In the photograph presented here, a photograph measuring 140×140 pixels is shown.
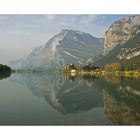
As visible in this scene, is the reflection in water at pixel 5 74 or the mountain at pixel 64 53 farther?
the reflection in water at pixel 5 74

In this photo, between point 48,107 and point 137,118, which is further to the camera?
point 48,107

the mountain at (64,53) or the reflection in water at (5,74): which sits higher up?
the mountain at (64,53)

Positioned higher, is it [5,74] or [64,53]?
[64,53]

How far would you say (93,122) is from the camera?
463cm

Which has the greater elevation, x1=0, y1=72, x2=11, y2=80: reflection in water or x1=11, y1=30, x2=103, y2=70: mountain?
x1=11, y1=30, x2=103, y2=70: mountain

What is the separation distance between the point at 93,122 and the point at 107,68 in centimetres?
1057

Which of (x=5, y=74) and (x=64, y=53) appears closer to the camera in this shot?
(x=64, y=53)
